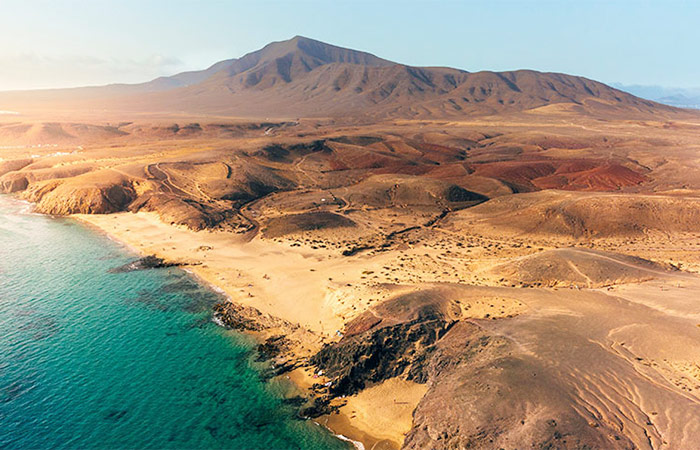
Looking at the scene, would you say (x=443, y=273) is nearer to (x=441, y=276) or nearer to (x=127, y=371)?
(x=441, y=276)

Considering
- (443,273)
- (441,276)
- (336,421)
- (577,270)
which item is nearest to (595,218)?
(577,270)

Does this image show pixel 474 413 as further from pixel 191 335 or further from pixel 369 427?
pixel 191 335

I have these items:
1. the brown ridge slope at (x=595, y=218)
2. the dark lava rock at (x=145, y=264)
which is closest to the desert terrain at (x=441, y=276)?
the brown ridge slope at (x=595, y=218)

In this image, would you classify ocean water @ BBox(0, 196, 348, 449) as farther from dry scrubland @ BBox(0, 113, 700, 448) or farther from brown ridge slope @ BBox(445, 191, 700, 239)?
brown ridge slope @ BBox(445, 191, 700, 239)

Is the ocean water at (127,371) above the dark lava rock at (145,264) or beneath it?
beneath

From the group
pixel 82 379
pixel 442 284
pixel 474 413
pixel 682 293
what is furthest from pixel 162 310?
pixel 682 293

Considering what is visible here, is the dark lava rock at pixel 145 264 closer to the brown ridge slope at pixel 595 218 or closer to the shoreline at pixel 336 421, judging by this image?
the shoreline at pixel 336 421

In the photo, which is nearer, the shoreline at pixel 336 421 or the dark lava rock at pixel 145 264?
the shoreline at pixel 336 421
